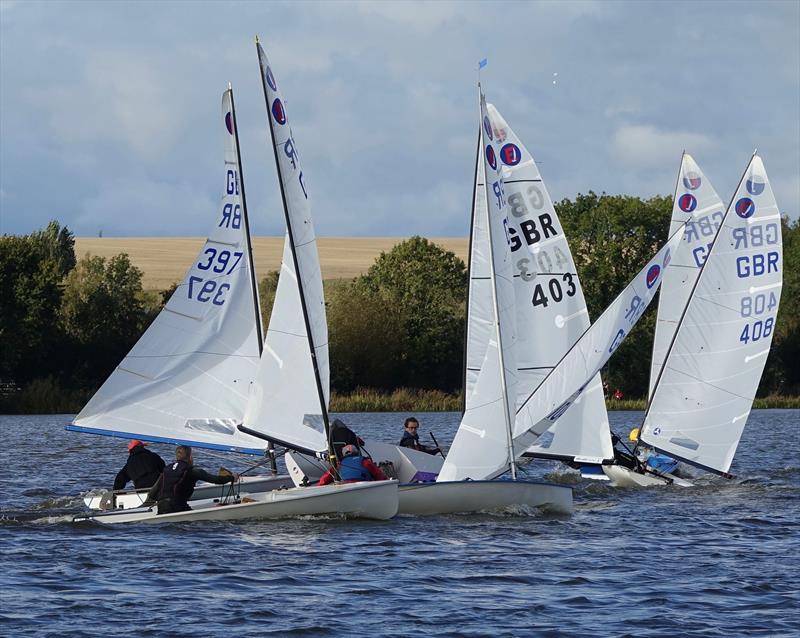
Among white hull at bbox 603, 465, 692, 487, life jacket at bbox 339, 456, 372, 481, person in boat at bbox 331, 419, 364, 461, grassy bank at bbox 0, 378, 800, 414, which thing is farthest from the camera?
grassy bank at bbox 0, 378, 800, 414

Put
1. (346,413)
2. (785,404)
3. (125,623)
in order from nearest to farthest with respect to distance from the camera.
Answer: (125,623)
(346,413)
(785,404)

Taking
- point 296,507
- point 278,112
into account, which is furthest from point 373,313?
point 296,507

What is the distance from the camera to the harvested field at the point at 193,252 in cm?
10469

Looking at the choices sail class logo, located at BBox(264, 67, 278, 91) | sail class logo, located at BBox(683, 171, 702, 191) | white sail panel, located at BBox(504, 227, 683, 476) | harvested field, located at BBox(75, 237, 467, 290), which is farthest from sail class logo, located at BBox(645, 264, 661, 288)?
harvested field, located at BBox(75, 237, 467, 290)

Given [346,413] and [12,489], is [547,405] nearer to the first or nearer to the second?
[12,489]

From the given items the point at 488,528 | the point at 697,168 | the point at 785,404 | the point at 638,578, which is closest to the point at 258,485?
the point at 488,528

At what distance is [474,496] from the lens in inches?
794

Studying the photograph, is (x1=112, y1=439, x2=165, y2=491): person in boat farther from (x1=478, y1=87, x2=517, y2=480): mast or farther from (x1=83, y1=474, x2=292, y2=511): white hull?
(x1=478, y1=87, x2=517, y2=480): mast

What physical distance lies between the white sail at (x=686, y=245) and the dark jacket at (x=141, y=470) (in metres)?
10.8

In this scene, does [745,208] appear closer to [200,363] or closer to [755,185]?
[755,185]

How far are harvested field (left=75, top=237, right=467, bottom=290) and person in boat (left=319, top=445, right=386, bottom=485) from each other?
251 feet

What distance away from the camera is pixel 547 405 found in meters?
21.1

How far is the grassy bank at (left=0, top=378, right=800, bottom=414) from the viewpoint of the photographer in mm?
55719

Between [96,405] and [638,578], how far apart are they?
9486mm
